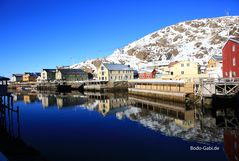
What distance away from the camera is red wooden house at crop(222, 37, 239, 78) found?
48.0m

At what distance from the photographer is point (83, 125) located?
35812 millimetres

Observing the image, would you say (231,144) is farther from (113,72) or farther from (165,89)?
(113,72)

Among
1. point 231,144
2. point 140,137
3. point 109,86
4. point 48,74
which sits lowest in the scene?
point 140,137

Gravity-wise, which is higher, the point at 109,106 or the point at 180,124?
the point at 109,106

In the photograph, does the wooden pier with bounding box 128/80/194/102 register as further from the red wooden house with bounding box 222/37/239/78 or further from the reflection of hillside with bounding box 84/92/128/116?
the red wooden house with bounding box 222/37/239/78

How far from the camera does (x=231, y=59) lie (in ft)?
163

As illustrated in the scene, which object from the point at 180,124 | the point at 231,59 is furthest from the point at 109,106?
the point at 231,59

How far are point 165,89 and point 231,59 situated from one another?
16.1 m

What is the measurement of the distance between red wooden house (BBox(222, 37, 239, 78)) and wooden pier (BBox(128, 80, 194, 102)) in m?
7.83

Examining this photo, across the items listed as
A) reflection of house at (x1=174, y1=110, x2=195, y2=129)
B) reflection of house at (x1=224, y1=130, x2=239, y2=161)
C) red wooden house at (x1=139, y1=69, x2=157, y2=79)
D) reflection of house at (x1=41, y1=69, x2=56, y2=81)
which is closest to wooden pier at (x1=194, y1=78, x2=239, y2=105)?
reflection of house at (x1=174, y1=110, x2=195, y2=129)

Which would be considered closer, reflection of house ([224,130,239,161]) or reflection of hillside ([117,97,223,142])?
reflection of house ([224,130,239,161])

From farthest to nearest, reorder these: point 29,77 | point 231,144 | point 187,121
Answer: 1. point 29,77
2. point 187,121
3. point 231,144

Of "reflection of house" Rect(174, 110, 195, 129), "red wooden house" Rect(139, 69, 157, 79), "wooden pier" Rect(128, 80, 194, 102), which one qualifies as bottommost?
"reflection of house" Rect(174, 110, 195, 129)

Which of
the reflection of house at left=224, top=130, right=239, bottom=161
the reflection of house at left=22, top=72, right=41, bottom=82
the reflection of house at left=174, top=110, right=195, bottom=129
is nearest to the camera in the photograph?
the reflection of house at left=224, top=130, right=239, bottom=161
